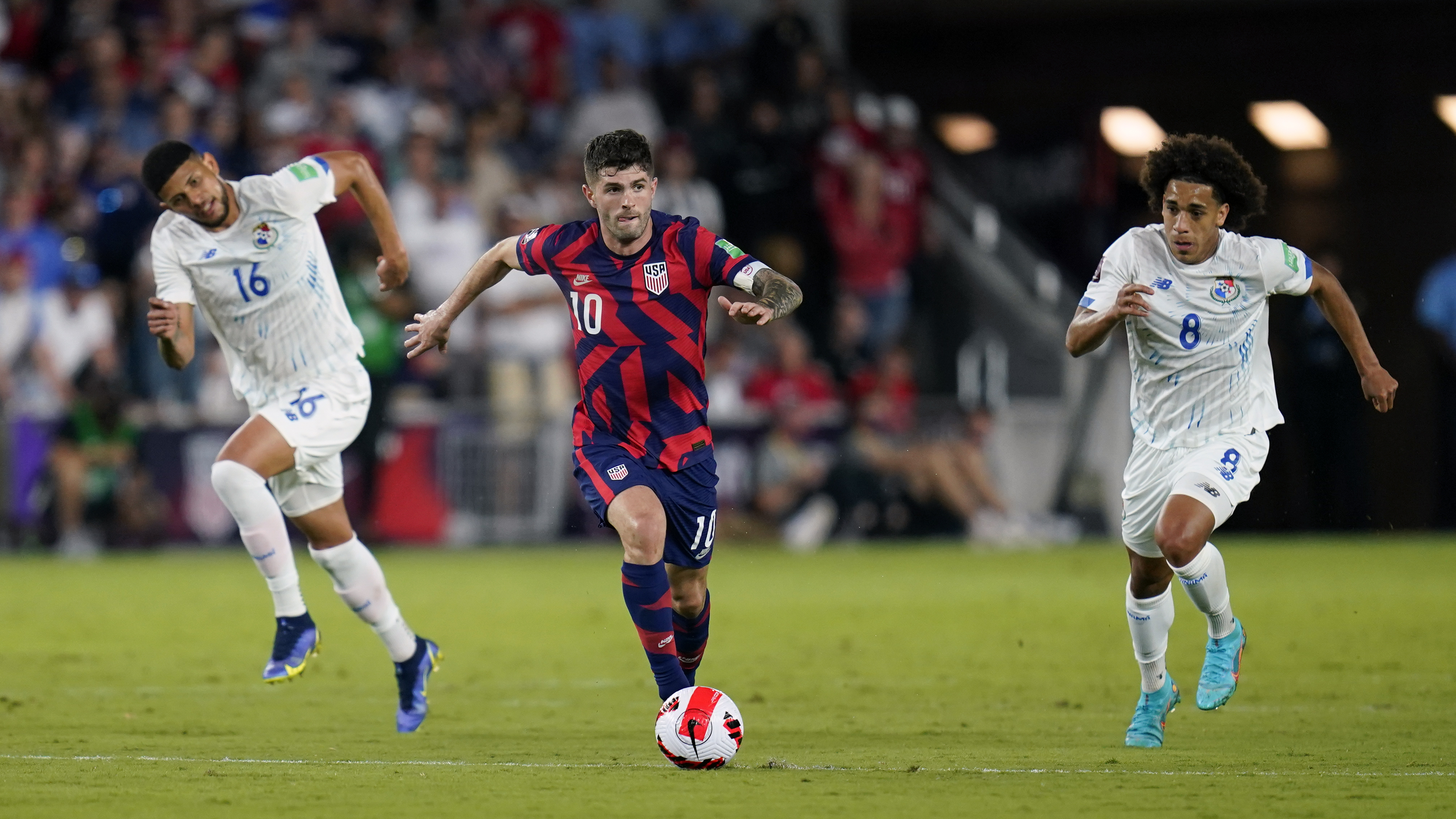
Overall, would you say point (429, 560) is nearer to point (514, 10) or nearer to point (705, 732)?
point (514, 10)

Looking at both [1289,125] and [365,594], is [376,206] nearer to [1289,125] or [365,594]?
[365,594]

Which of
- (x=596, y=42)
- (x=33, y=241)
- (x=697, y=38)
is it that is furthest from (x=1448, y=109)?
(x=33, y=241)

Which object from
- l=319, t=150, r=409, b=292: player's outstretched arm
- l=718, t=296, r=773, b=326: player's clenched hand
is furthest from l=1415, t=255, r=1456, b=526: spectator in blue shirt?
l=718, t=296, r=773, b=326: player's clenched hand

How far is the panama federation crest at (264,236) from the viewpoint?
8445mm

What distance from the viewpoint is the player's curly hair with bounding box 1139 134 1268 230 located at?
743 cm

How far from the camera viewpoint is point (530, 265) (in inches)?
294

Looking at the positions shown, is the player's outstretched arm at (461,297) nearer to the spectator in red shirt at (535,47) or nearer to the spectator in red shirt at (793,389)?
the spectator in red shirt at (793,389)

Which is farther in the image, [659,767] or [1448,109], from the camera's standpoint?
[1448,109]

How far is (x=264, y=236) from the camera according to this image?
846cm

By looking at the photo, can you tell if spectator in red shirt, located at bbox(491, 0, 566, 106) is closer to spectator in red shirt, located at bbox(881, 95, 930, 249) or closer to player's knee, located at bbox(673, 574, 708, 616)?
spectator in red shirt, located at bbox(881, 95, 930, 249)

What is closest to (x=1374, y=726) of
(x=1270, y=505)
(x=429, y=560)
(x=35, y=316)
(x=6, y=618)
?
(x=6, y=618)

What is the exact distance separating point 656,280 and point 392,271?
5.25ft

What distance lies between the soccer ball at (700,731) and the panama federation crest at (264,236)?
303 cm

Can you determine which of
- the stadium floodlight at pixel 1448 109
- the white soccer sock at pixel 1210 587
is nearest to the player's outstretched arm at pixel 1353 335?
the white soccer sock at pixel 1210 587
